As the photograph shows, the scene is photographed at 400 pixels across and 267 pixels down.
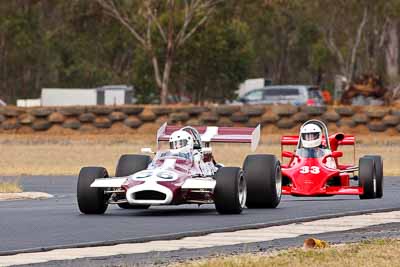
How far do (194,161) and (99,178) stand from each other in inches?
58.2

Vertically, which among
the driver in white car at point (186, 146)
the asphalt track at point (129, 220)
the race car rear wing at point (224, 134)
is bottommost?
the asphalt track at point (129, 220)

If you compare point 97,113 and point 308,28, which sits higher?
point 308,28

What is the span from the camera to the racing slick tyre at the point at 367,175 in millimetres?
22359

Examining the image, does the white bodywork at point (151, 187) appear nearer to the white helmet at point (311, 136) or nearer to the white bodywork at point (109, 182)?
the white bodywork at point (109, 182)

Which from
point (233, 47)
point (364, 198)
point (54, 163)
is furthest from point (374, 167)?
point (233, 47)

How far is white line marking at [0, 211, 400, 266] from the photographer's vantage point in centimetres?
1358

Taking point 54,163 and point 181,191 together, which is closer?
point 181,191

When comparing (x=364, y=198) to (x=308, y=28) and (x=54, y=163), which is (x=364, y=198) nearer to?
(x=54, y=163)

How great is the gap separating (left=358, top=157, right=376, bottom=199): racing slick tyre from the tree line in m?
35.5

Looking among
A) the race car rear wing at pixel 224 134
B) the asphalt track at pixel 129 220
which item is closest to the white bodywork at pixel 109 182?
the asphalt track at pixel 129 220

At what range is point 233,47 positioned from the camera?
75688 millimetres

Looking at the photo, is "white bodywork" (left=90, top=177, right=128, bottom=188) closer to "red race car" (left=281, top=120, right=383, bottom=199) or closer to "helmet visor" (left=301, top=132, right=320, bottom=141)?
"red race car" (left=281, top=120, right=383, bottom=199)

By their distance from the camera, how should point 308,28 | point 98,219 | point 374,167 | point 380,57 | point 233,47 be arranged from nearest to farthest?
point 98,219 → point 374,167 → point 233,47 → point 380,57 → point 308,28

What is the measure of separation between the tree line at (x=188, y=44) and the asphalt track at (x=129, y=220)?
3605 centimetres
